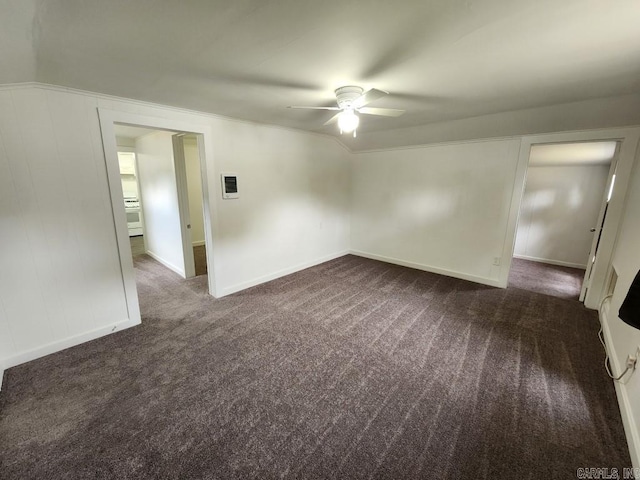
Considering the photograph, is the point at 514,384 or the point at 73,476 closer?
the point at 73,476

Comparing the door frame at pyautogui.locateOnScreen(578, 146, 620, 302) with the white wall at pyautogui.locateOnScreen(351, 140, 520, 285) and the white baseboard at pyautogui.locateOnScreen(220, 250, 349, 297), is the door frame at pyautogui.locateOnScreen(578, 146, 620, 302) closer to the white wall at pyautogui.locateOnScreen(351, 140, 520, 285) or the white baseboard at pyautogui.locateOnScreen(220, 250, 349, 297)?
the white wall at pyautogui.locateOnScreen(351, 140, 520, 285)

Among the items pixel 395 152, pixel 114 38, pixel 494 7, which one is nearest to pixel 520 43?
pixel 494 7

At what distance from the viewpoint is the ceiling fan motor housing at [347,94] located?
2201 mm

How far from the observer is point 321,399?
6.15ft

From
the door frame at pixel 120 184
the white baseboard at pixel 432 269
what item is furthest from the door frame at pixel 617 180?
the door frame at pixel 120 184

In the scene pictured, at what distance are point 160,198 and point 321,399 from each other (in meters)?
4.27

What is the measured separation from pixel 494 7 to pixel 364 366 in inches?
97.9

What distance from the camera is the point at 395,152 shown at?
4.67 metres

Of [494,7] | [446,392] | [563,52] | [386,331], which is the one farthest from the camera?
[386,331]

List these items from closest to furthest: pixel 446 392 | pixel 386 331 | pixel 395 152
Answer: pixel 446 392
pixel 386 331
pixel 395 152

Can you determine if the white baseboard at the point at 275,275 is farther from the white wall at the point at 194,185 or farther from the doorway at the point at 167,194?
the white wall at the point at 194,185

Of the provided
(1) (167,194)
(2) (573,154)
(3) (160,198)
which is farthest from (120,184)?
(2) (573,154)

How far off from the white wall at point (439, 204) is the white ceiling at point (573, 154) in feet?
2.11

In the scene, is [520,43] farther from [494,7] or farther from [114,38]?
[114,38]
